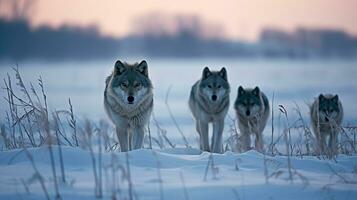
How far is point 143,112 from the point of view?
911 centimetres

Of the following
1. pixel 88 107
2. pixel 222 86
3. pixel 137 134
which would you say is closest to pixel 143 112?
pixel 137 134

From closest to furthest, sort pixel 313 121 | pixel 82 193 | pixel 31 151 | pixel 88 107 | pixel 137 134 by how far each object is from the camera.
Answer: pixel 82 193 < pixel 31 151 < pixel 137 134 < pixel 313 121 < pixel 88 107

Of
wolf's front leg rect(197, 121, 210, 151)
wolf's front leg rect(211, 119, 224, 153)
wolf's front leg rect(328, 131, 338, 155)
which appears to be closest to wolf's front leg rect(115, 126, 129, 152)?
wolf's front leg rect(211, 119, 224, 153)

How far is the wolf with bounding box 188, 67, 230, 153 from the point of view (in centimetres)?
1106

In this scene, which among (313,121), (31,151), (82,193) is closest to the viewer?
(82,193)

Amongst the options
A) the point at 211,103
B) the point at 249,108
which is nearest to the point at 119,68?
the point at 211,103

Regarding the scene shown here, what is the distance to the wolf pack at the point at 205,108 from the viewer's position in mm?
9000

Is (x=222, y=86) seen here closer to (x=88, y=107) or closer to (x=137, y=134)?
(x=137, y=134)

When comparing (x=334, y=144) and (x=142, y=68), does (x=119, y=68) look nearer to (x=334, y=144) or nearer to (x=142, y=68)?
(x=142, y=68)

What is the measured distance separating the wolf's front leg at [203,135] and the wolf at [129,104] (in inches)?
75.3

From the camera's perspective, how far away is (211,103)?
11.1 meters

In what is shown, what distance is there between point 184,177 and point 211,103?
5.81m

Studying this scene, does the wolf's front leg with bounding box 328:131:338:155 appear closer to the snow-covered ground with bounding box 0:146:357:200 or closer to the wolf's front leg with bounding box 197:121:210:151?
the snow-covered ground with bounding box 0:146:357:200

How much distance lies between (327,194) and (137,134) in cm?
453
